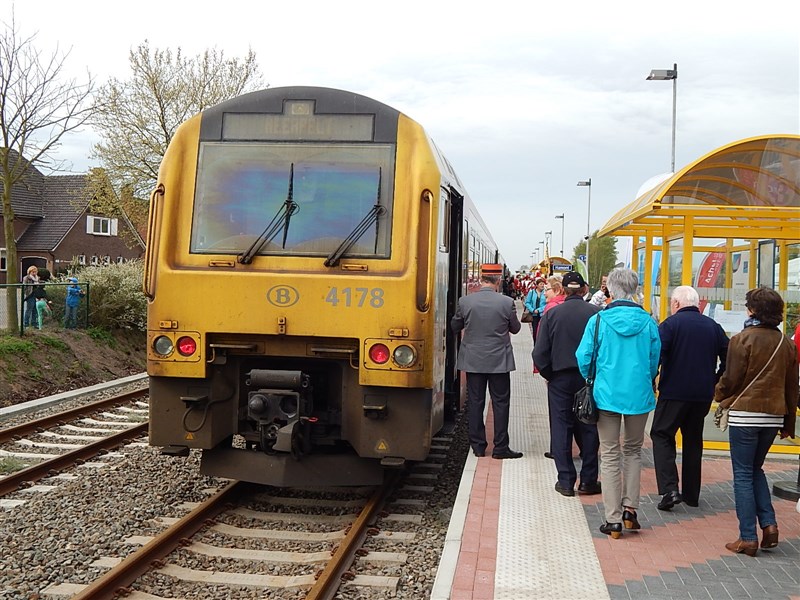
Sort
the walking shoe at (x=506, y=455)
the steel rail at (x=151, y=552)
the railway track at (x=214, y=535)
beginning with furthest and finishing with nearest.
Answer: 1. the walking shoe at (x=506, y=455)
2. the railway track at (x=214, y=535)
3. the steel rail at (x=151, y=552)

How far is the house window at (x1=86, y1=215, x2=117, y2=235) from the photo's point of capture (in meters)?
44.1

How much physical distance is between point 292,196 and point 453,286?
2631mm

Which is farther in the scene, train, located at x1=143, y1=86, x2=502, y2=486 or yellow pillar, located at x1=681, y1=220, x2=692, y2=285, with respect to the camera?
yellow pillar, located at x1=681, y1=220, x2=692, y2=285

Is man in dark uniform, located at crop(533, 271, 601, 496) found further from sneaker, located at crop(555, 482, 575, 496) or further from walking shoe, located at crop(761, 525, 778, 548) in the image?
walking shoe, located at crop(761, 525, 778, 548)

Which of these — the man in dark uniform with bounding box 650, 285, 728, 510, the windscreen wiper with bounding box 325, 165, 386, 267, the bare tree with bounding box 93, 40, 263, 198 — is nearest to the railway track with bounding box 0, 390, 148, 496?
the windscreen wiper with bounding box 325, 165, 386, 267

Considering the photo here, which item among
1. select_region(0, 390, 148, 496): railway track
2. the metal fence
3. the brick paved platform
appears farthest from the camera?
the metal fence

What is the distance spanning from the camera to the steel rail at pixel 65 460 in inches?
305

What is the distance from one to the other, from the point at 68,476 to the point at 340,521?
121 inches

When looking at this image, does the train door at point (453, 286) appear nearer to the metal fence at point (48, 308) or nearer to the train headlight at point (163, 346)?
the train headlight at point (163, 346)

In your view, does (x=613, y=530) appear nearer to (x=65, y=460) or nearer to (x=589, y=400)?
(x=589, y=400)

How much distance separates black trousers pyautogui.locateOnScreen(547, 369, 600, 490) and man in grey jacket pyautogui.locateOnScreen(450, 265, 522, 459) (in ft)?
3.12

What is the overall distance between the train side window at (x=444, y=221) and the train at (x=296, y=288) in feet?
0.34

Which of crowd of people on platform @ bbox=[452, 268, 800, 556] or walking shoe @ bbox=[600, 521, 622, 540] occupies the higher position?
crowd of people on platform @ bbox=[452, 268, 800, 556]

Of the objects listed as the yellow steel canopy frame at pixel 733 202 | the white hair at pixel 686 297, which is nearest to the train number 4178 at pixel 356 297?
the white hair at pixel 686 297
